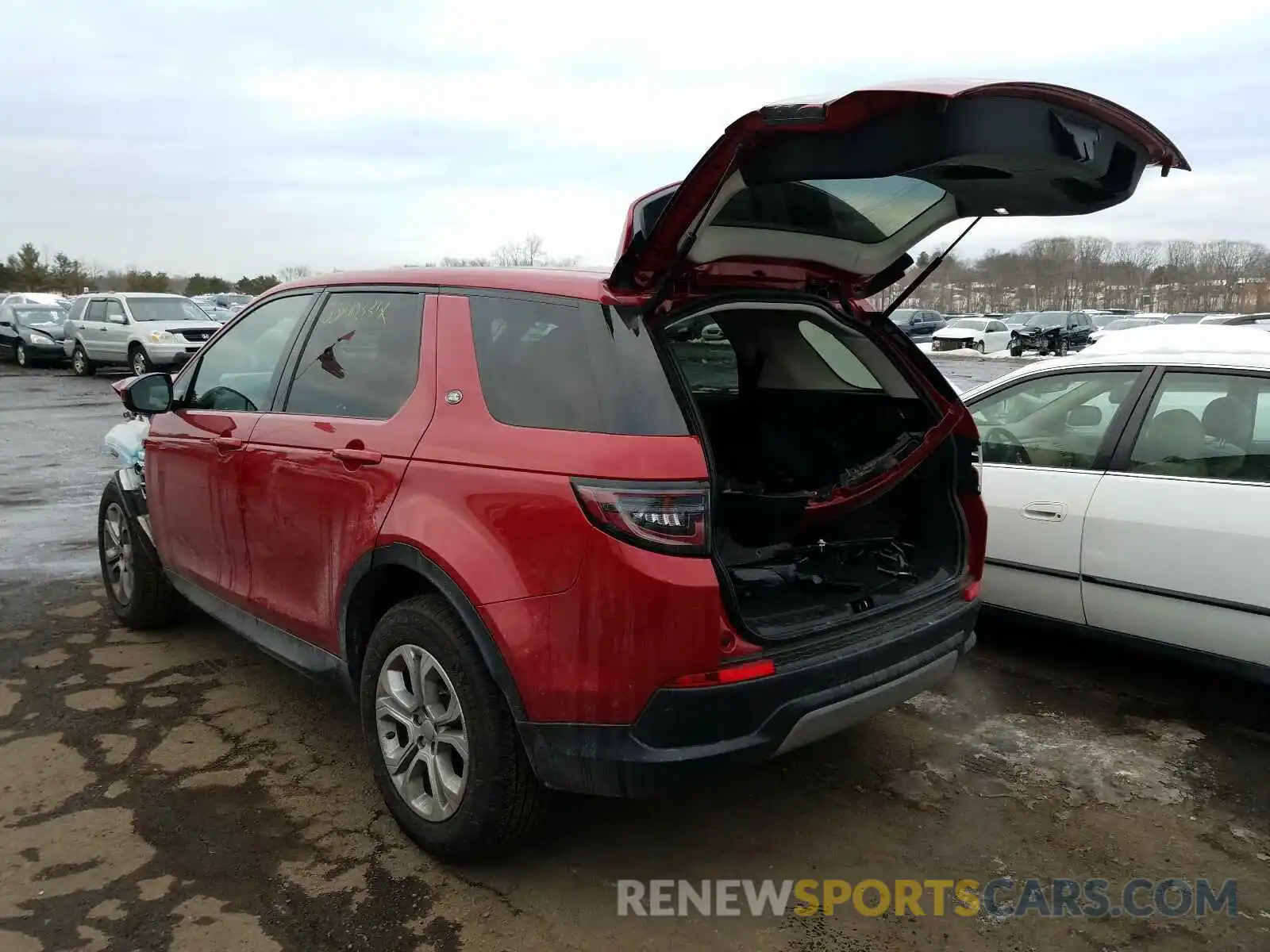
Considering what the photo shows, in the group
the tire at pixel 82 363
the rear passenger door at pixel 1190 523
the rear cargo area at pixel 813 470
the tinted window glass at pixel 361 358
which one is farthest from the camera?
the tire at pixel 82 363

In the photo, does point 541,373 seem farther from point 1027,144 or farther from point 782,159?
point 1027,144

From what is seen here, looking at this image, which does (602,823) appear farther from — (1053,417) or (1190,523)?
(1053,417)

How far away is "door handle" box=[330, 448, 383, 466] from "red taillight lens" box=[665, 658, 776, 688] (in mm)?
1183

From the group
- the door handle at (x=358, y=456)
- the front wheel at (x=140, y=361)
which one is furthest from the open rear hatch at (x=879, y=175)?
the front wheel at (x=140, y=361)

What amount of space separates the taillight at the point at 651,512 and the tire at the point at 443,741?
1.92 ft

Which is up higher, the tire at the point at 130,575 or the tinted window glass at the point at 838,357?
the tinted window glass at the point at 838,357

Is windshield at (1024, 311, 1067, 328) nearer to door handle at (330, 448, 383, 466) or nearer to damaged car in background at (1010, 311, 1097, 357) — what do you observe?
damaged car in background at (1010, 311, 1097, 357)

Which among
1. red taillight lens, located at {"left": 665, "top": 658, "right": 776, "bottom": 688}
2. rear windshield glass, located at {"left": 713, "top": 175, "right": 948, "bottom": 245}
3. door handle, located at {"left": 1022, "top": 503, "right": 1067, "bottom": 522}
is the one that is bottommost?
red taillight lens, located at {"left": 665, "top": 658, "right": 776, "bottom": 688}

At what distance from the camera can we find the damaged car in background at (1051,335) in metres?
34.9

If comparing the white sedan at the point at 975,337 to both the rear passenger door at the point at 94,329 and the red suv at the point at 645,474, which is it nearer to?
the rear passenger door at the point at 94,329

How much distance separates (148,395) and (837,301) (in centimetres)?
304

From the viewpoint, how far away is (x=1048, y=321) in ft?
118

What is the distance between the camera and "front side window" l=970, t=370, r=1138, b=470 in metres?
4.20

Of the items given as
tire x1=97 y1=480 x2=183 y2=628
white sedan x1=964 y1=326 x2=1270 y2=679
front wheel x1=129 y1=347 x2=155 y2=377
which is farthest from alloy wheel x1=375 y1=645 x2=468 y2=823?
front wheel x1=129 y1=347 x2=155 y2=377
